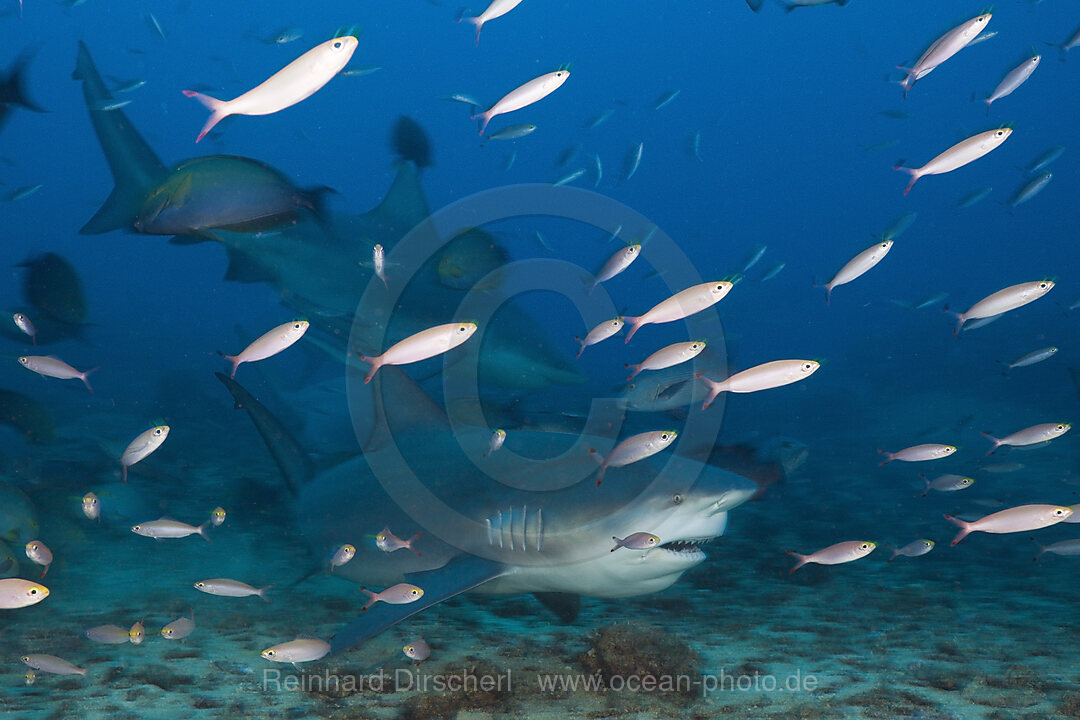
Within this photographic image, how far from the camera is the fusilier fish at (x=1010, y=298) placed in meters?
3.37

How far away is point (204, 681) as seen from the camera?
9.45 ft

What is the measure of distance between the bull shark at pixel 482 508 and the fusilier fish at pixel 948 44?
2788 millimetres

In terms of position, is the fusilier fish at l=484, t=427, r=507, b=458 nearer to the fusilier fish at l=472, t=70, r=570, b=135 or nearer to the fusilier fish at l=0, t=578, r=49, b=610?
the fusilier fish at l=472, t=70, r=570, b=135

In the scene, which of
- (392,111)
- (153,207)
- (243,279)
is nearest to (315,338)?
(243,279)

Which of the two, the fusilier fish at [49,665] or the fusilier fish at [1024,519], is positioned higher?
the fusilier fish at [1024,519]

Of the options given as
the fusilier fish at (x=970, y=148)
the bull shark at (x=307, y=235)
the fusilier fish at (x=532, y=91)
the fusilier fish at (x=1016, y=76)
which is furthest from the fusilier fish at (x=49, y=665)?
the fusilier fish at (x=1016, y=76)

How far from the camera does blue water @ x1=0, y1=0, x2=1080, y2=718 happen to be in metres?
3.48

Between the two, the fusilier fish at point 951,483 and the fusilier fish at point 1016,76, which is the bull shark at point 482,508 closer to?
the fusilier fish at point 951,483

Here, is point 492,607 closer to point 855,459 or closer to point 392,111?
point 855,459

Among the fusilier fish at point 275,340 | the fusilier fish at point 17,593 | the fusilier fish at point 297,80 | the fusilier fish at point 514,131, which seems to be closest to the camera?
the fusilier fish at point 297,80

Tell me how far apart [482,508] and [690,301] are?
1766 mm

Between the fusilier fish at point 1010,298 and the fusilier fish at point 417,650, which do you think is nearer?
the fusilier fish at point 417,650

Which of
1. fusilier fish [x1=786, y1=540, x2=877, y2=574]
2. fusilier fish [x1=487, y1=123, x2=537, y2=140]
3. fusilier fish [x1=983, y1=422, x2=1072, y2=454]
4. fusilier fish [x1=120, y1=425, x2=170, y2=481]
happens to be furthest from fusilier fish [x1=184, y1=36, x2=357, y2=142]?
fusilier fish [x1=983, y1=422, x2=1072, y2=454]

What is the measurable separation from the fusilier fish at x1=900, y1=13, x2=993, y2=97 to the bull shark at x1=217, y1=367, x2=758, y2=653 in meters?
2.79
